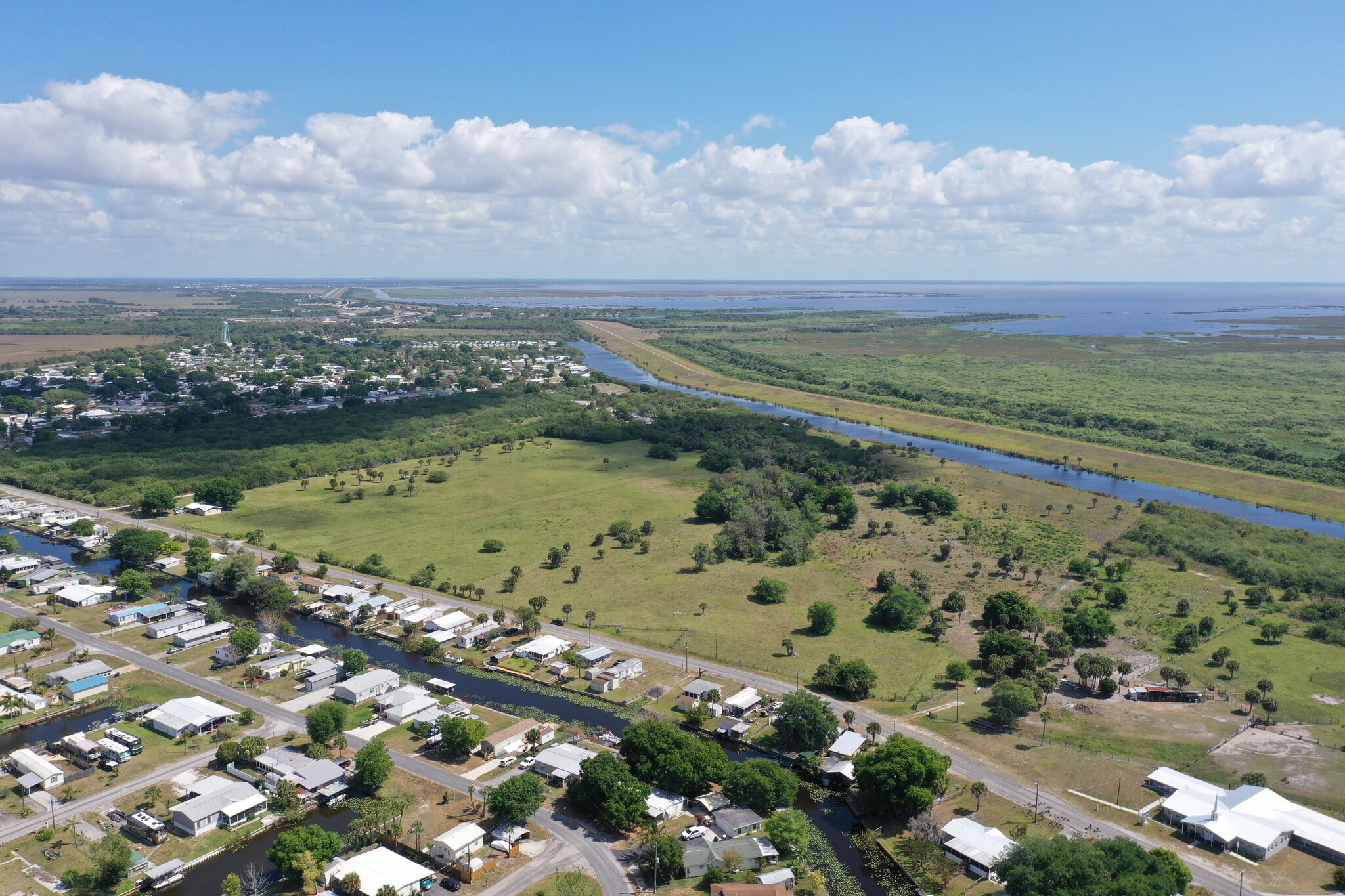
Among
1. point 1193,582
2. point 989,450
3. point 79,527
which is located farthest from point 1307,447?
point 79,527

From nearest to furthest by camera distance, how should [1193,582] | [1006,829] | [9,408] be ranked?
[1006,829] → [1193,582] → [9,408]

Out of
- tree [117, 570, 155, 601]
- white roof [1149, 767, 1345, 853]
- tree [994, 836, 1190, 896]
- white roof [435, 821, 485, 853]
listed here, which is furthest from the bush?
tree [994, 836, 1190, 896]

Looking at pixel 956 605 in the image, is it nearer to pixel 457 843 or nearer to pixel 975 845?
pixel 975 845

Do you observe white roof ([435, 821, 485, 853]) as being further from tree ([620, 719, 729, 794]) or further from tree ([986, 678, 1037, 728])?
tree ([986, 678, 1037, 728])

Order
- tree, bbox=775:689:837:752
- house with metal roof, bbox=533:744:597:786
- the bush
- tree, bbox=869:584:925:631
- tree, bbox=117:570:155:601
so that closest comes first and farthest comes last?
house with metal roof, bbox=533:744:597:786, tree, bbox=775:689:837:752, tree, bbox=869:584:925:631, tree, bbox=117:570:155:601, the bush

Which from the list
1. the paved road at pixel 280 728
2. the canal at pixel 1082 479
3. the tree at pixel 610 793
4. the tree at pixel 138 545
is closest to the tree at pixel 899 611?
the tree at pixel 610 793

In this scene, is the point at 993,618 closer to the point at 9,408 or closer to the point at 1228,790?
the point at 1228,790
